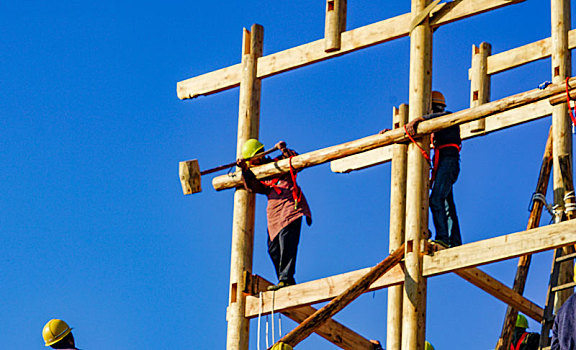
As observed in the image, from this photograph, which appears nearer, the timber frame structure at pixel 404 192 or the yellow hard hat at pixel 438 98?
the timber frame structure at pixel 404 192

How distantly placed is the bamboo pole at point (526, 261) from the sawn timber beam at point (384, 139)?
2.58 metres

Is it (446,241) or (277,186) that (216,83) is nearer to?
(277,186)

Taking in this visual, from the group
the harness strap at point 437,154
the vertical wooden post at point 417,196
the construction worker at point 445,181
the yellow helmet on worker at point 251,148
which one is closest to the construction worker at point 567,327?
the vertical wooden post at point 417,196

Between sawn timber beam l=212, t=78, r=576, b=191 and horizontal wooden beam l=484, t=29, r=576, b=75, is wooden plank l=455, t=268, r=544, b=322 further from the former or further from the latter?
horizontal wooden beam l=484, t=29, r=576, b=75

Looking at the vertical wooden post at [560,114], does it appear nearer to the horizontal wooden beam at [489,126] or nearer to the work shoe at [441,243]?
the horizontal wooden beam at [489,126]

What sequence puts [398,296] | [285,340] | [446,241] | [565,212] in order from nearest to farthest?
[285,340]
[446,241]
[565,212]
[398,296]

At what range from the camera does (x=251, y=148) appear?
14688 mm

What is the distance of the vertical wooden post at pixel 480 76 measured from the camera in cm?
1830

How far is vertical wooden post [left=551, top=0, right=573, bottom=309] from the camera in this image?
603 inches

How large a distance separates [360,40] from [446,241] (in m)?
2.27

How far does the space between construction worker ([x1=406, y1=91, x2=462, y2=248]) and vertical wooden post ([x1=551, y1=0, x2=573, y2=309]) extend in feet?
4.76

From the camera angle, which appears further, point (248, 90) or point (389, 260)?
point (248, 90)

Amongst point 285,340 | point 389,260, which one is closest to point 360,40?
point 389,260

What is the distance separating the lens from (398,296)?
52.2 ft
